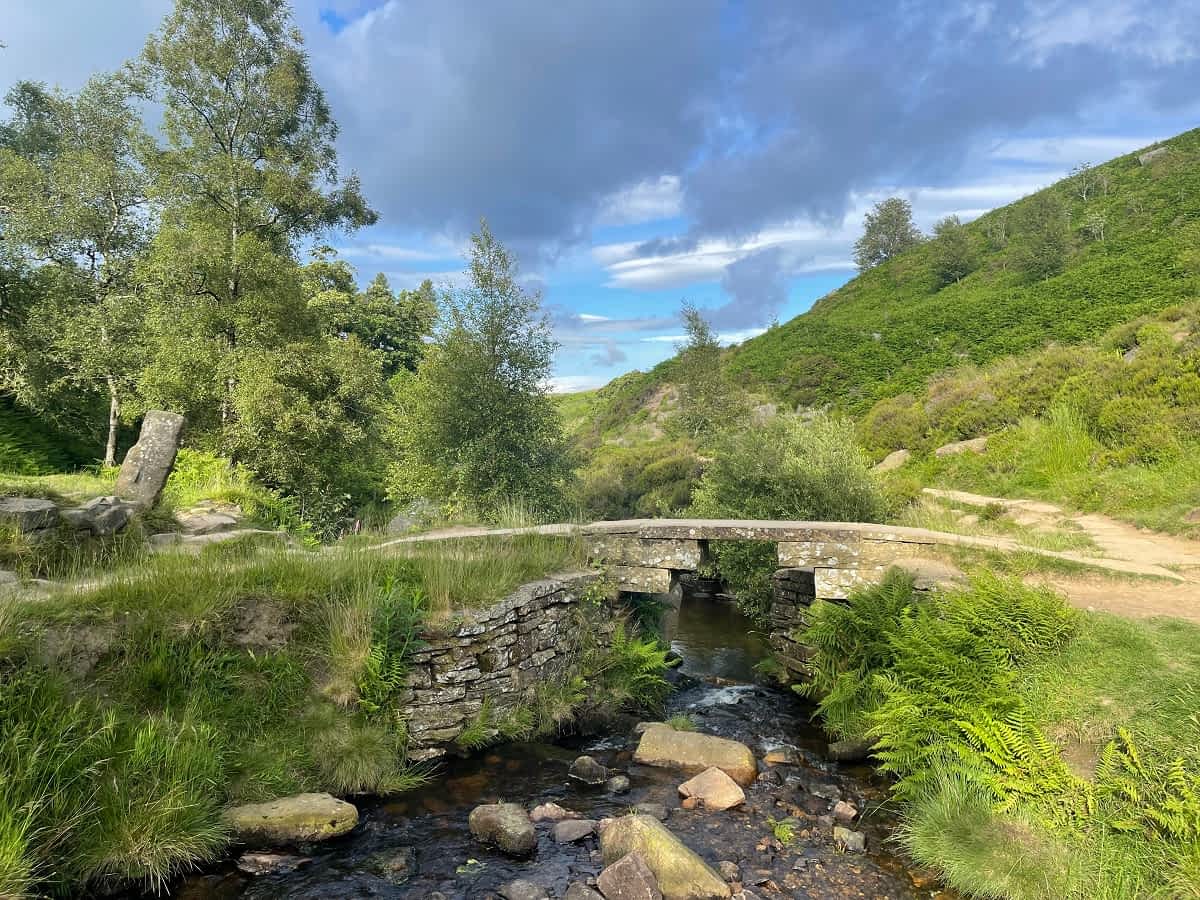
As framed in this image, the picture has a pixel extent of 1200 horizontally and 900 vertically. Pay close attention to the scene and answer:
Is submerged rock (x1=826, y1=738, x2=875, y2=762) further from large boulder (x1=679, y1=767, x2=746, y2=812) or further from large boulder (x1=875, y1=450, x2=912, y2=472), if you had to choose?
large boulder (x1=875, y1=450, x2=912, y2=472)

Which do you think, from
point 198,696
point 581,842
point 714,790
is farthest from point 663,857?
point 198,696

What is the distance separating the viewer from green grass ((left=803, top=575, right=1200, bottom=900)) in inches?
160

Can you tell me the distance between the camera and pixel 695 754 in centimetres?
677

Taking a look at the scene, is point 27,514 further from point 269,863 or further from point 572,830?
point 572,830

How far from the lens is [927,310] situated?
110 ft

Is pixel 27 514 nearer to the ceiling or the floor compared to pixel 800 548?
nearer to the ceiling

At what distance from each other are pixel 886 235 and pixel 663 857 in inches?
2503

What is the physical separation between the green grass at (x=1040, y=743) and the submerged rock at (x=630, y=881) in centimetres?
220

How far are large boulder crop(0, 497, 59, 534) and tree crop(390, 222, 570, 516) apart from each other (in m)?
8.10

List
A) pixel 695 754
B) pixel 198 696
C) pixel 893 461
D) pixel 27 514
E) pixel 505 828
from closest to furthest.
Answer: pixel 505 828 < pixel 198 696 < pixel 695 754 < pixel 27 514 < pixel 893 461

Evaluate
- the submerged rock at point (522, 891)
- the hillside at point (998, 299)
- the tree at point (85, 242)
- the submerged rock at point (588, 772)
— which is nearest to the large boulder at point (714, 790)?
the submerged rock at point (588, 772)

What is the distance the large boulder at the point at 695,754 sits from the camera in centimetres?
652

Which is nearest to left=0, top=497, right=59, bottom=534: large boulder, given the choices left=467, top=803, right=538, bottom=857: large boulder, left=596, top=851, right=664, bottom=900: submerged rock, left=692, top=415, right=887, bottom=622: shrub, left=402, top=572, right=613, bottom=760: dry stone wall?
Answer: left=402, top=572, right=613, bottom=760: dry stone wall

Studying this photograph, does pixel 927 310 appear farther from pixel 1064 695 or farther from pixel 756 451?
pixel 1064 695
